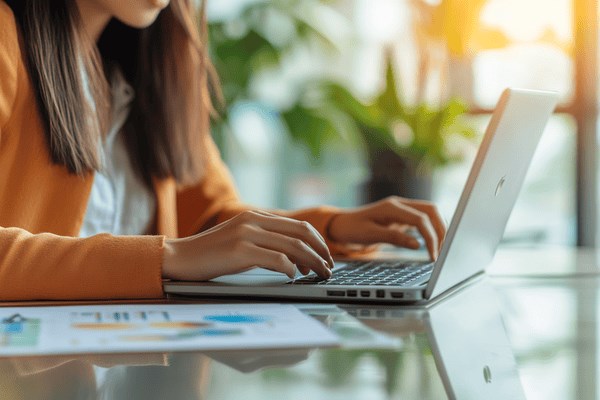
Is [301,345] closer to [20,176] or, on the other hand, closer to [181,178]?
[20,176]

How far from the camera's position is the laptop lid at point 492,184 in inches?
29.0

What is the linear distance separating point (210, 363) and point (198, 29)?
1.18 m

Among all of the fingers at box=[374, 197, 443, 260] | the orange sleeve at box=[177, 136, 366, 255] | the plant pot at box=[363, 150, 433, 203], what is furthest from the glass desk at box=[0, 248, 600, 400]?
the plant pot at box=[363, 150, 433, 203]

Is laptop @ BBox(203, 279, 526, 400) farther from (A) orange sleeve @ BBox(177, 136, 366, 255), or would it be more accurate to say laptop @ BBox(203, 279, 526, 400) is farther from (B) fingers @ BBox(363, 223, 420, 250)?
(A) orange sleeve @ BBox(177, 136, 366, 255)

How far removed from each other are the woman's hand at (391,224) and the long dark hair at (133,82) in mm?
368

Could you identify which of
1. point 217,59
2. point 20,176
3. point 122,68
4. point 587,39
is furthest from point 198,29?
point 587,39

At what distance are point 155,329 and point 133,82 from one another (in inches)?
38.0

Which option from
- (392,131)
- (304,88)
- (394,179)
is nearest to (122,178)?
(394,179)

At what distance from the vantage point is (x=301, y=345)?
571mm

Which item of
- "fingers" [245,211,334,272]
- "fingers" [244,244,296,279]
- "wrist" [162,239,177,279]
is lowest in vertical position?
"wrist" [162,239,177,279]

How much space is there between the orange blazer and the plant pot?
0.86 meters

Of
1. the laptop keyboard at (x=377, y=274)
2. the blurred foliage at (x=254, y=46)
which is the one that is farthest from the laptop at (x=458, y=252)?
the blurred foliage at (x=254, y=46)

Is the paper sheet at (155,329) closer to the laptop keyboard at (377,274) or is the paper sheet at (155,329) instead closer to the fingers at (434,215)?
the laptop keyboard at (377,274)

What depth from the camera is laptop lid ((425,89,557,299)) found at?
2.41 feet
